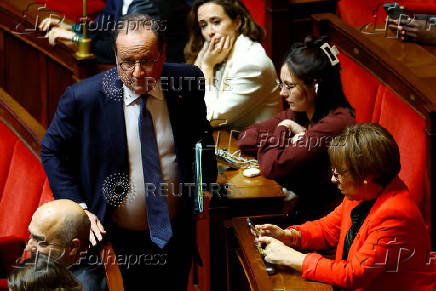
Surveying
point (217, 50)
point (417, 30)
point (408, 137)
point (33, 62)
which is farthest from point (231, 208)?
point (33, 62)

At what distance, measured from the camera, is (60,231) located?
6.86 feet

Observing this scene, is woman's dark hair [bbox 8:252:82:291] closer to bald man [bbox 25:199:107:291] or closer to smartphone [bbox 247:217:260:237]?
bald man [bbox 25:199:107:291]

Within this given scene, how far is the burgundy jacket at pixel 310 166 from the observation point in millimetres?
2885

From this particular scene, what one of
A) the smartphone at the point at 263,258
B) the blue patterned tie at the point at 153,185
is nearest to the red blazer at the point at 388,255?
the smartphone at the point at 263,258

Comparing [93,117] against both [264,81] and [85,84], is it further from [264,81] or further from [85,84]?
[264,81]

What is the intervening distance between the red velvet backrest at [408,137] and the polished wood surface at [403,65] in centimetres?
4

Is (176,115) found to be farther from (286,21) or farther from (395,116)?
(286,21)

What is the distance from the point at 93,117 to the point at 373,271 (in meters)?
1.04

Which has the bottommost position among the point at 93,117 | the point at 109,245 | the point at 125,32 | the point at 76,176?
the point at 109,245

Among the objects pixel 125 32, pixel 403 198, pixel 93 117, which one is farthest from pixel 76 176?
pixel 403 198

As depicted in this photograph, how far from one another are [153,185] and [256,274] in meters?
0.53

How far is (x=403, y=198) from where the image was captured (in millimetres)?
2148

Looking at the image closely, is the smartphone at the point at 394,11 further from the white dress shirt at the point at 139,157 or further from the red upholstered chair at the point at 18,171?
the red upholstered chair at the point at 18,171

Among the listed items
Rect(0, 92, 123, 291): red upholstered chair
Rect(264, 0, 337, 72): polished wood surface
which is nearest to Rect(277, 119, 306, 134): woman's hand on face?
Rect(0, 92, 123, 291): red upholstered chair
